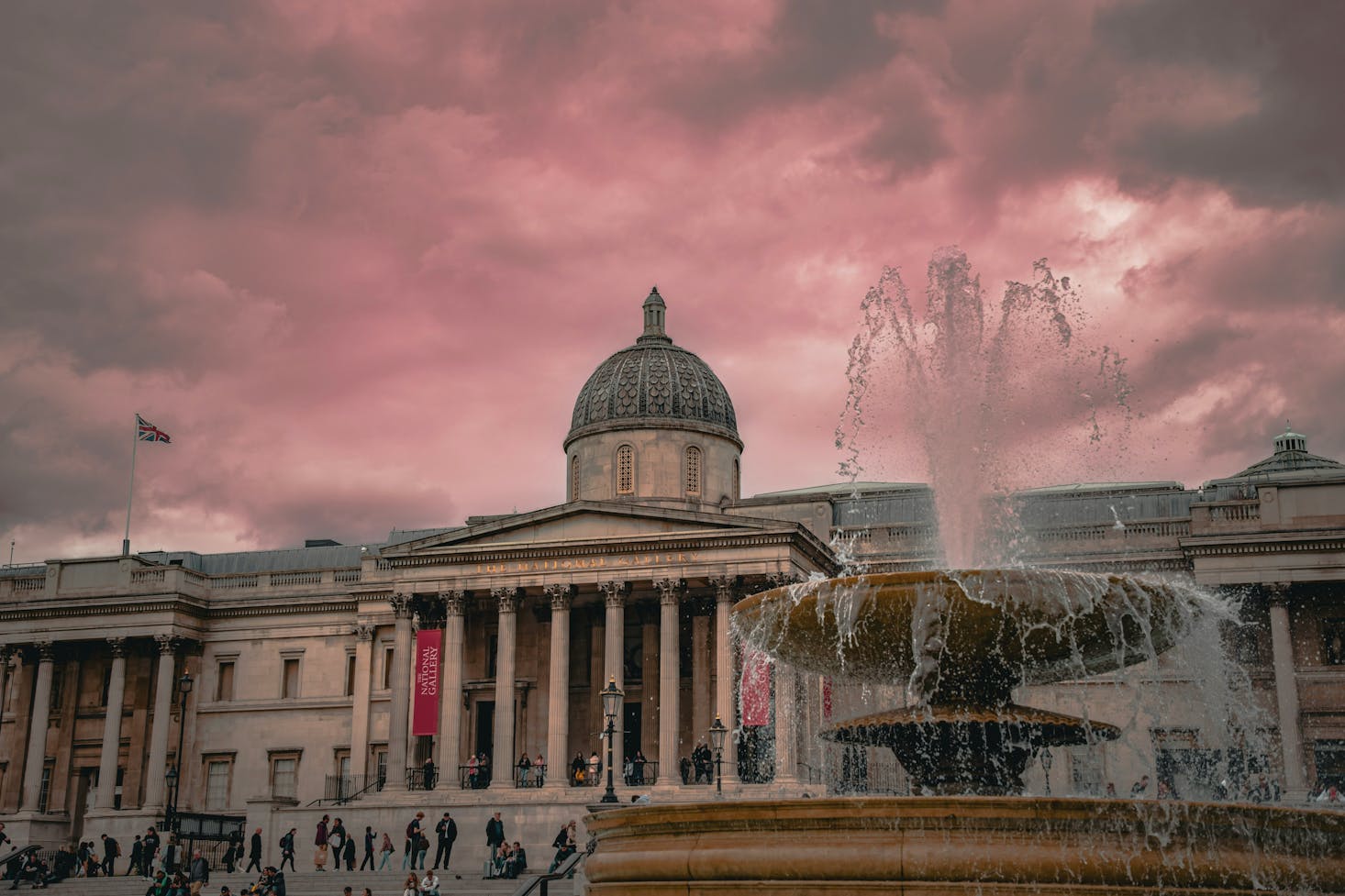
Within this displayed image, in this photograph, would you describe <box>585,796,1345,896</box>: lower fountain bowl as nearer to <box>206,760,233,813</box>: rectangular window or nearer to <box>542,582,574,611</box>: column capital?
<box>542,582,574,611</box>: column capital

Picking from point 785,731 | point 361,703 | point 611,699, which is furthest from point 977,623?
point 361,703

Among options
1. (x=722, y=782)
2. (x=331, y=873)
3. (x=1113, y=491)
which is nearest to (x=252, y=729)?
(x=331, y=873)

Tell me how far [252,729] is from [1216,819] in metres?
47.0

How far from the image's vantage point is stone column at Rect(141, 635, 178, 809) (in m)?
50.8

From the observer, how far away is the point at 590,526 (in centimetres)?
4347

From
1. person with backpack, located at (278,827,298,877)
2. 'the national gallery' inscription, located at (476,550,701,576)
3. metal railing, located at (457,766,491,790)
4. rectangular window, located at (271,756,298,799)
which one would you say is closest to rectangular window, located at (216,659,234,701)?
rectangular window, located at (271,756,298,799)

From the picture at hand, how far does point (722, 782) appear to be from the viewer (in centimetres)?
4031

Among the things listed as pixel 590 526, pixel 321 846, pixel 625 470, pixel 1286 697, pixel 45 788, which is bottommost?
pixel 321 846

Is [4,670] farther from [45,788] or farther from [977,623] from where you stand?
[977,623]

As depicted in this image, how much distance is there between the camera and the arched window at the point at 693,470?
1945 inches

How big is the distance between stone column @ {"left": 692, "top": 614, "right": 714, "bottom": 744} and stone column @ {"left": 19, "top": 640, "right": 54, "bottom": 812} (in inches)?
967

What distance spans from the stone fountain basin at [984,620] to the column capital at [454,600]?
2913 centimetres

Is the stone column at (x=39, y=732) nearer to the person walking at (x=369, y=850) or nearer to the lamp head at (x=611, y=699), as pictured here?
the person walking at (x=369, y=850)

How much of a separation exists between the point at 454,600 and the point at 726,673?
29.8ft
